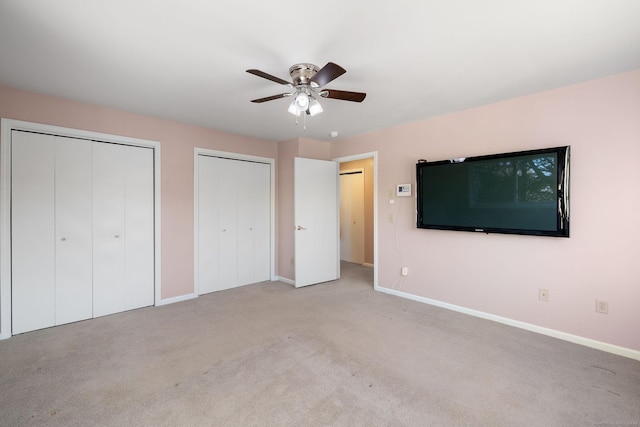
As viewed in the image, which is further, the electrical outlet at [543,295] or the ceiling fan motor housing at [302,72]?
the electrical outlet at [543,295]

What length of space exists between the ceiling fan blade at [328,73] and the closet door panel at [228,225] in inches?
107

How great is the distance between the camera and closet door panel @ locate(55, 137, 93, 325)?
3.01 meters

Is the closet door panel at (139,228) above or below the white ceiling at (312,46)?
below

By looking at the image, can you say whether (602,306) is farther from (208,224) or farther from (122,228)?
(122,228)

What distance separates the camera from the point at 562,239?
269 cm

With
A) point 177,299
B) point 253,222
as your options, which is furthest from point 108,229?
point 253,222

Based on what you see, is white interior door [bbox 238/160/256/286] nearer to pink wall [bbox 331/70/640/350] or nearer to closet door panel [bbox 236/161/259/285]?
closet door panel [bbox 236/161/259/285]

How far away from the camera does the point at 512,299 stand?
2.99 metres

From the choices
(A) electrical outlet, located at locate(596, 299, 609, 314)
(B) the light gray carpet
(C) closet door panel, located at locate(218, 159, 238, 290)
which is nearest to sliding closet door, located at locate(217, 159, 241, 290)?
(C) closet door panel, located at locate(218, 159, 238, 290)

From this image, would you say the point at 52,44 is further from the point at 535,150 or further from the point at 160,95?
the point at 535,150

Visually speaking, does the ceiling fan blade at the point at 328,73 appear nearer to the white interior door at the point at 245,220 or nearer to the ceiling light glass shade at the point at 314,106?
the ceiling light glass shade at the point at 314,106

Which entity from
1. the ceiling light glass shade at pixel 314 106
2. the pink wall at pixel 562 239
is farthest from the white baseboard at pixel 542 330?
the ceiling light glass shade at pixel 314 106

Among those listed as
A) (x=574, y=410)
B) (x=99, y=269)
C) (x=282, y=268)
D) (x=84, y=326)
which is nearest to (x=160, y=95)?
(x=99, y=269)

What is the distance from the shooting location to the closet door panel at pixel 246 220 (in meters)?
4.48
